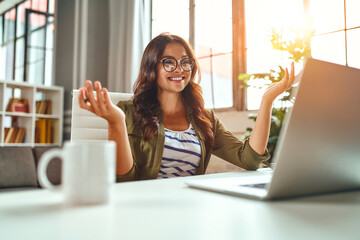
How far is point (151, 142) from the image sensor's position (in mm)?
1300

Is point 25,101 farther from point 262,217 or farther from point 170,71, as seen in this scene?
point 262,217

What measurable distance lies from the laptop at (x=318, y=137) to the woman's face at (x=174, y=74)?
873mm

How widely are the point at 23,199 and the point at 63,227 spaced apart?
0.69 ft

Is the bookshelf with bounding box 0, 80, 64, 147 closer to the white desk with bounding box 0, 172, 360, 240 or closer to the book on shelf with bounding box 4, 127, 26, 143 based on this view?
the book on shelf with bounding box 4, 127, 26, 143

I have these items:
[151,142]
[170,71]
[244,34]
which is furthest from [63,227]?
[244,34]

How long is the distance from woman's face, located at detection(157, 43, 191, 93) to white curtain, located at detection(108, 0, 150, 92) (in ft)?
7.07

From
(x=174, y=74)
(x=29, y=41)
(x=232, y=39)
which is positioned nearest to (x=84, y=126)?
(x=174, y=74)

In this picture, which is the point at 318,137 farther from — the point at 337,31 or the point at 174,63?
the point at 337,31

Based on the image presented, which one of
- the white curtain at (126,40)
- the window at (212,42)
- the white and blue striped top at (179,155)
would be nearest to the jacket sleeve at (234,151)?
the white and blue striped top at (179,155)

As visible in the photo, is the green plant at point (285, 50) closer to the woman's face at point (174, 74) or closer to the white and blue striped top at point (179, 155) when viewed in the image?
Answer: the woman's face at point (174, 74)

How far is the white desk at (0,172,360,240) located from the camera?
0.35m

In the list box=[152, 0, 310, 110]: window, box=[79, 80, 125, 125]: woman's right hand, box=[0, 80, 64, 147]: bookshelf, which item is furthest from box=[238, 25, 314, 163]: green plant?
box=[0, 80, 64, 147]: bookshelf

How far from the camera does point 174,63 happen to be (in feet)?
4.78

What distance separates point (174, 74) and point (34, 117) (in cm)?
309
